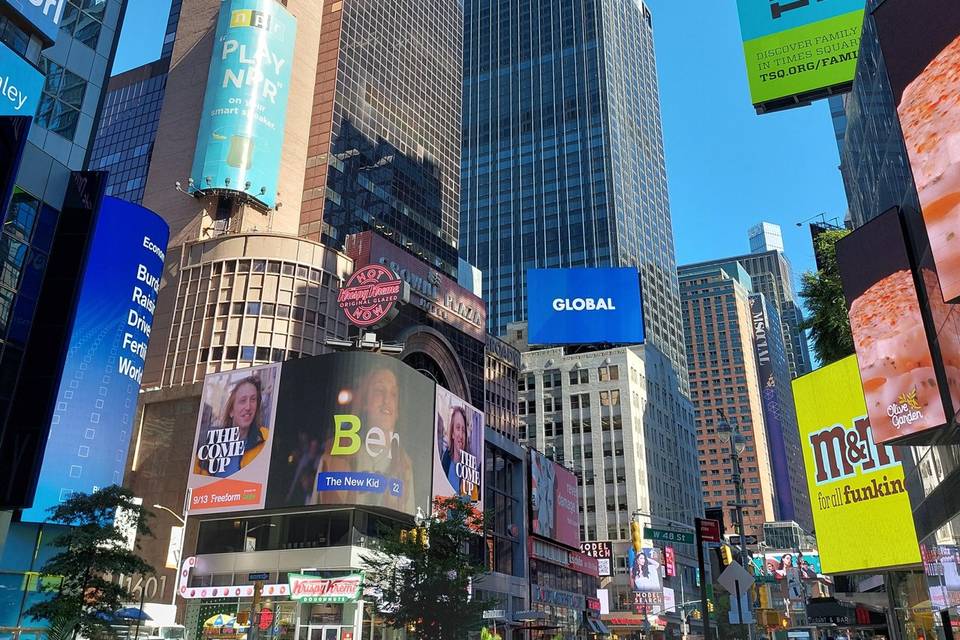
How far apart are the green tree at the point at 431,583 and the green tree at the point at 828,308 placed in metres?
21.8

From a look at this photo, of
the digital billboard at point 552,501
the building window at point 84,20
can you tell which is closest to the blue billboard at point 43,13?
the building window at point 84,20

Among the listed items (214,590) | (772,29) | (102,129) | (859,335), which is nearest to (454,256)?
(102,129)

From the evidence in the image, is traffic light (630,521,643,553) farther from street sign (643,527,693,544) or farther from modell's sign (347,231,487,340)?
street sign (643,527,693,544)

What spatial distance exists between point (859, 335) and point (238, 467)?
1754 inches

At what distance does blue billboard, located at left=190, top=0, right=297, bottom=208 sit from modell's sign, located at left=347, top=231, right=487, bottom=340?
1244 centimetres

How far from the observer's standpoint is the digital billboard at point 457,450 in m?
61.0

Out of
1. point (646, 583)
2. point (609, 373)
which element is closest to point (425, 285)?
point (646, 583)

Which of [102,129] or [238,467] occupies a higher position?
[102,129]

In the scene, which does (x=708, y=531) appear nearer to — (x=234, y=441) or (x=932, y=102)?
(x=932, y=102)

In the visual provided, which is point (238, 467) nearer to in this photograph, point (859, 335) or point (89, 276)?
point (89, 276)

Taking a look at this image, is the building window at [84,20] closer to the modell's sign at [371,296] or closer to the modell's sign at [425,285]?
the modell's sign at [371,296]

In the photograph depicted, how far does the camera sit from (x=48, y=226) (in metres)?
42.8

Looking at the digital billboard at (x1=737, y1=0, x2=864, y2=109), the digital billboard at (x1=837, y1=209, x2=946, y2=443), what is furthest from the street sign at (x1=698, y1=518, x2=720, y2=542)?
the digital billboard at (x1=737, y1=0, x2=864, y2=109)

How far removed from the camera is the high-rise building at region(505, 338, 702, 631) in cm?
12694
